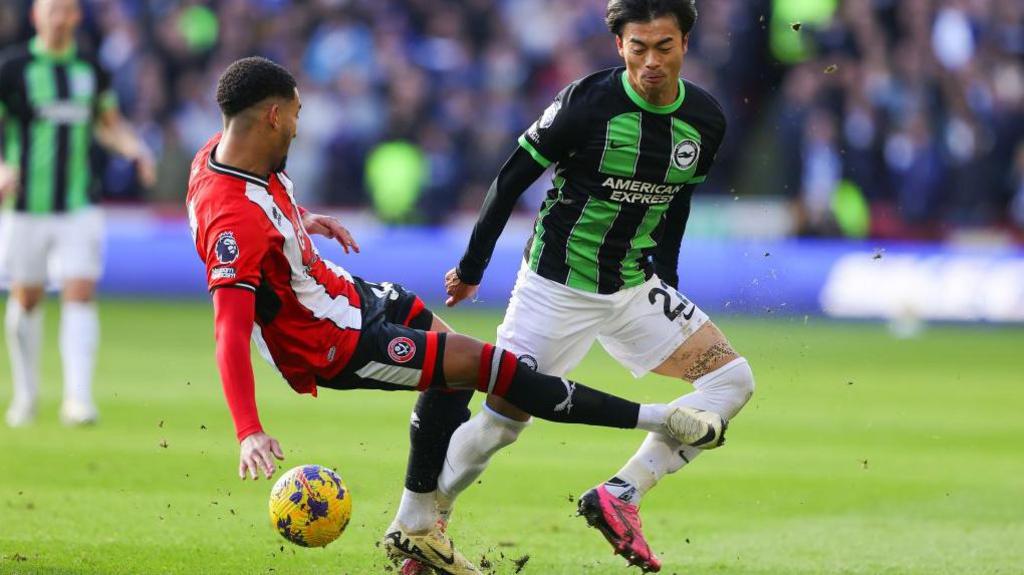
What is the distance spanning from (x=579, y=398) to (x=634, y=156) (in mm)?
1016

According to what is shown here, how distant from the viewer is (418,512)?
6566 mm

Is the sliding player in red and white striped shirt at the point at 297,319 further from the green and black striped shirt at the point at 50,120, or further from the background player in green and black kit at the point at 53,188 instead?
the green and black striped shirt at the point at 50,120

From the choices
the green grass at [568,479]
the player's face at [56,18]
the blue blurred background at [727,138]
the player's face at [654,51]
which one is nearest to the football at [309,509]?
the green grass at [568,479]

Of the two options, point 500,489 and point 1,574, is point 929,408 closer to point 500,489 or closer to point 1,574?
point 500,489

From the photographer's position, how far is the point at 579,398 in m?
6.16

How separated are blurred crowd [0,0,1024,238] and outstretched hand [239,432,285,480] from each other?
12918 mm

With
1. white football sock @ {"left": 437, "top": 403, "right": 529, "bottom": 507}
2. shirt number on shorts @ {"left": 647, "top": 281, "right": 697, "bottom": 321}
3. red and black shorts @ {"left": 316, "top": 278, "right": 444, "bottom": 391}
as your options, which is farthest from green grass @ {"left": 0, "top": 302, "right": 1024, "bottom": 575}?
shirt number on shorts @ {"left": 647, "top": 281, "right": 697, "bottom": 321}

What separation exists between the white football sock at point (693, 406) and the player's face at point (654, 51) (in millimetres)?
1251

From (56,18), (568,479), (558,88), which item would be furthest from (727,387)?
(558,88)

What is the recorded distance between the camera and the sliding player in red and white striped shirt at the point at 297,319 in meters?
5.69

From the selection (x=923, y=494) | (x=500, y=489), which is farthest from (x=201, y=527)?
(x=923, y=494)

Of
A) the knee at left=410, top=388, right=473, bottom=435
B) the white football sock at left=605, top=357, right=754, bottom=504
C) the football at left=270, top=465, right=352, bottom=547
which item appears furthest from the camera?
the knee at left=410, top=388, right=473, bottom=435

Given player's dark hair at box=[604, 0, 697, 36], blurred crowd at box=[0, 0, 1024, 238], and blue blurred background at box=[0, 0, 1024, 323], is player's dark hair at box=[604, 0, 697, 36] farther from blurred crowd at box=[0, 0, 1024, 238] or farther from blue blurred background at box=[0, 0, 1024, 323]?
blurred crowd at box=[0, 0, 1024, 238]

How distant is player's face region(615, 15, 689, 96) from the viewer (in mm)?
6105
